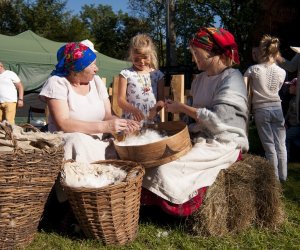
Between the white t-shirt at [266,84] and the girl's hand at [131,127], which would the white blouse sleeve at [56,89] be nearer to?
the girl's hand at [131,127]

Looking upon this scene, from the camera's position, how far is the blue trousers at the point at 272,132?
169 inches

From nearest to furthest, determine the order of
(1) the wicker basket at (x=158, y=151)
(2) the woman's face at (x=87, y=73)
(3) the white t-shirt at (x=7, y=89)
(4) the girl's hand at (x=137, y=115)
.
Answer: (1) the wicker basket at (x=158, y=151) → (2) the woman's face at (x=87, y=73) → (4) the girl's hand at (x=137, y=115) → (3) the white t-shirt at (x=7, y=89)

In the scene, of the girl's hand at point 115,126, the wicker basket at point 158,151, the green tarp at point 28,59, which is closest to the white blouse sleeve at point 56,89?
the girl's hand at point 115,126

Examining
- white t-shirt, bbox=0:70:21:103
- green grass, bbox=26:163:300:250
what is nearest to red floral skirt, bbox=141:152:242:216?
green grass, bbox=26:163:300:250

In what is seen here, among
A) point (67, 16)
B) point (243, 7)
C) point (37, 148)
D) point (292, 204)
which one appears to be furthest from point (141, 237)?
point (67, 16)

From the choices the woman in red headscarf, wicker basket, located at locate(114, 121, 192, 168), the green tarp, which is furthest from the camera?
the green tarp

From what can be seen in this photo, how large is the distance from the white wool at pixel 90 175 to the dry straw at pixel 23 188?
0.10 meters

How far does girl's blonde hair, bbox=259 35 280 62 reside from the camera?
168 inches

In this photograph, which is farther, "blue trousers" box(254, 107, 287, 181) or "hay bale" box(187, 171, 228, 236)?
"blue trousers" box(254, 107, 287, 181)

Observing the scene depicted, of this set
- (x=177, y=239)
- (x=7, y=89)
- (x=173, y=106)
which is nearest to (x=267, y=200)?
(x=177, y=239)

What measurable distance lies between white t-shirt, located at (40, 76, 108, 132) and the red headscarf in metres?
0.94

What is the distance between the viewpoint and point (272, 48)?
14.1ft

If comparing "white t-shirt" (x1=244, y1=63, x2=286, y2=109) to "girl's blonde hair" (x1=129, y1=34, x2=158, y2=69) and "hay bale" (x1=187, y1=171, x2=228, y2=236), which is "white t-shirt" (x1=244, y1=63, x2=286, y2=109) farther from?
"hay bale" (x1=187, y1=171, x2=228, y2=236)

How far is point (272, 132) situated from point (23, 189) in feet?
9.41
